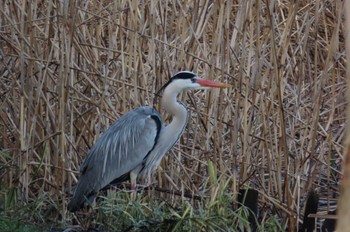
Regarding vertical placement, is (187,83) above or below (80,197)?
above

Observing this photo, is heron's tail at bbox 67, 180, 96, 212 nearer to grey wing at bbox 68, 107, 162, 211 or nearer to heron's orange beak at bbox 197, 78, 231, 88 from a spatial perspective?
grey wing at bbox 68, 107, 162, 211

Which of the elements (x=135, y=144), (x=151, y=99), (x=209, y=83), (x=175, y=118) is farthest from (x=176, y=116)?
(x=209, y=83)

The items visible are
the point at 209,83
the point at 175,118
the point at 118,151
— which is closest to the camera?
the point at 209,83

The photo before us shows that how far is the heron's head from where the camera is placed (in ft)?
14.2

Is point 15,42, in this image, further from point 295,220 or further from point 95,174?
point 295,220

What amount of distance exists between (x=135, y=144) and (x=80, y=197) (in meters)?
0.70

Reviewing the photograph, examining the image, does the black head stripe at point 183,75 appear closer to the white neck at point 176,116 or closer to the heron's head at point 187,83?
the heron's head at point 187,83

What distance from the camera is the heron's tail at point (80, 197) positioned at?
436cm

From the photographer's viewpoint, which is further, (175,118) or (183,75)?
(175,118)

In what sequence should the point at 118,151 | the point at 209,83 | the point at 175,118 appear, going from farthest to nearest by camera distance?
the point at 118,151 → the point at 175,118 → the point at 209,83

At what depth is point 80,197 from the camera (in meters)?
4.39

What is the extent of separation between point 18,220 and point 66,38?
103 centimetres

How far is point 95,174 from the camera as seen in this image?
465 centimetres

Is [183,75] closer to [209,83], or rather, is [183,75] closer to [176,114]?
[209,83]
